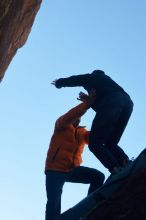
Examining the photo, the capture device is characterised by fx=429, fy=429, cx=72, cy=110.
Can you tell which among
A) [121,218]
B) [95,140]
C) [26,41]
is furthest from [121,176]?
[26,41]

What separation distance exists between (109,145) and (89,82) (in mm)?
1163

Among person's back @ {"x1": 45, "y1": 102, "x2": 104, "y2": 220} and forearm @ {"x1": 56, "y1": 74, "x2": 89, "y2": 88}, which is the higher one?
forearm @ {"x1": 56, "y1": 74, "x2": 89, "y2": 88}

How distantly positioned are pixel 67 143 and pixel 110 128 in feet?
2.49

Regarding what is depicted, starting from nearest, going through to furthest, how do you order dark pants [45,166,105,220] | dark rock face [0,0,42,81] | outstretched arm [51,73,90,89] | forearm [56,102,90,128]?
dark pants [45,166,105,220]
forearm [56,102,90,128]
outstretched arm [51,73,90,89]
dark rock face [0,0,42,81]

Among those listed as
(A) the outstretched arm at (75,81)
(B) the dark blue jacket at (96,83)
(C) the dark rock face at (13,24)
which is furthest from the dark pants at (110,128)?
(C) the dark rock face at (13,24)

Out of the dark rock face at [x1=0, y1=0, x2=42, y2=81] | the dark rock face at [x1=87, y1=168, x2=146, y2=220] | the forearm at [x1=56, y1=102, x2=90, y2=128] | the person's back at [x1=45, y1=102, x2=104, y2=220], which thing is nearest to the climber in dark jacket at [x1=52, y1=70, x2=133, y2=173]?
the forearm at [x1=56, y1=102, x2=90, y2=128]

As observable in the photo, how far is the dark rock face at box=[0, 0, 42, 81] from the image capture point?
9.52 meters

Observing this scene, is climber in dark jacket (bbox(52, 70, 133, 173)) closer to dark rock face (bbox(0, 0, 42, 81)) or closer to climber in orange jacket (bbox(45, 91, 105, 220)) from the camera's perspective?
climber in orange jacket (bbox(45, 91, 105, 220))

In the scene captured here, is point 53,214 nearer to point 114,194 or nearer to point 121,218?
point 114,194

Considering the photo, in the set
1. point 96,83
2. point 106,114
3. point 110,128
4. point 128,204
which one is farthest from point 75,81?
point 128,204

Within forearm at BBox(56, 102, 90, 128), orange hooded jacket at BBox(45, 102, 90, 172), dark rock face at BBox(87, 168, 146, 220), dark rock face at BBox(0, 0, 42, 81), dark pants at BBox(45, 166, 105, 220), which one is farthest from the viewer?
dark rock face at BBox(0, 0, 42, 81)

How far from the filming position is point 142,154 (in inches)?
202

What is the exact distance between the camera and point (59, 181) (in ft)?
21.8

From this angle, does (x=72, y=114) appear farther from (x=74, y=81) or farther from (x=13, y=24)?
(x=13, y=24)
